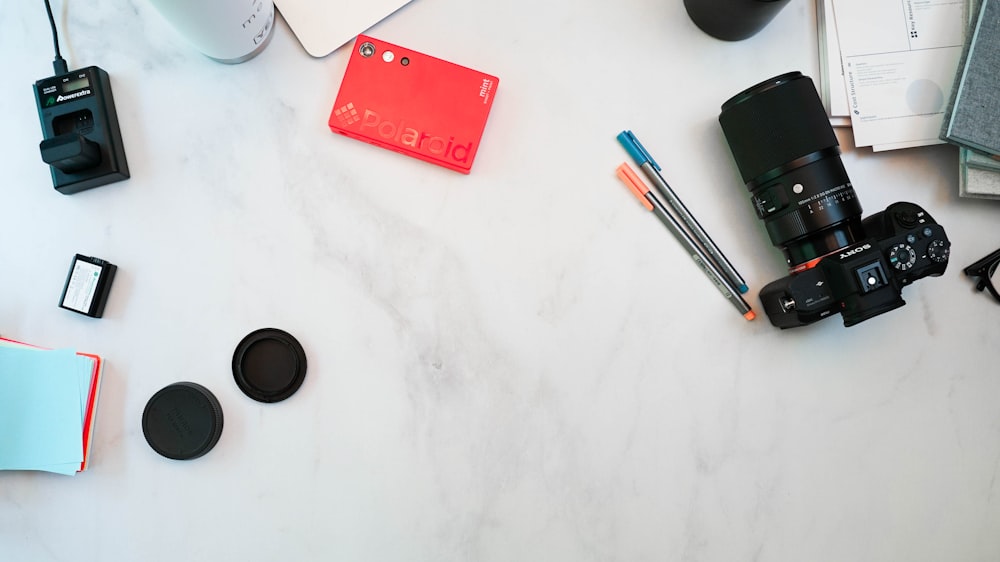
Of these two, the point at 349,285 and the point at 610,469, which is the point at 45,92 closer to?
the point at 349,285

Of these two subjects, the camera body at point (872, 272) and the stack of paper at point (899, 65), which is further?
the stack of paper at point (899, 65)

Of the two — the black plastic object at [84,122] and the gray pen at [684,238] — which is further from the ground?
the black plastic object at [84,122]

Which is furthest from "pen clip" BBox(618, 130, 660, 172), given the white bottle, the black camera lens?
the white bottle

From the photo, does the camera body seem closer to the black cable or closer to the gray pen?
the gray pen

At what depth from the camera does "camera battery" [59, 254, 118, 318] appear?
Result: 0.79 metres

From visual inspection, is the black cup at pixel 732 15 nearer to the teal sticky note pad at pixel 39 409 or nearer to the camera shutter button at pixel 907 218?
the camera shutter button at pixel 907 218

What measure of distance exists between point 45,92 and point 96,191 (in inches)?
5.1

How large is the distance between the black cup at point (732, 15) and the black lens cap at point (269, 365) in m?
0.62

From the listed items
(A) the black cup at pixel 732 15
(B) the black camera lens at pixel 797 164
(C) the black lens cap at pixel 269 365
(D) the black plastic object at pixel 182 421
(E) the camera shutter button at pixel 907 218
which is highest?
(A) the black cup at pixel 732 15

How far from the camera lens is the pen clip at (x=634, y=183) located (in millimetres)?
804

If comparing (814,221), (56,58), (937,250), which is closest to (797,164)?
(814,221)

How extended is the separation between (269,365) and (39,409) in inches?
10.5

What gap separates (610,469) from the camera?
785 mm

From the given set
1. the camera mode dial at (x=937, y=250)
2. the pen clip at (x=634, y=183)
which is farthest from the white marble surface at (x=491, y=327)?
the camera mode dial at (x=937, y=250)
